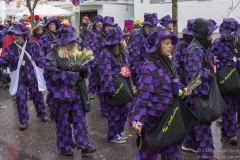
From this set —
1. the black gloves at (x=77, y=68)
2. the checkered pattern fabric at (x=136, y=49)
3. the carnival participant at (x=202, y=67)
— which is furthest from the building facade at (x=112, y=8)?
the carnival participant at (x=202, y=67)

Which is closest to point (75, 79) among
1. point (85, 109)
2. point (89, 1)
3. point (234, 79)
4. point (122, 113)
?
point (85, 109)

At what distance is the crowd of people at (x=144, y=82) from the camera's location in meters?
3.95

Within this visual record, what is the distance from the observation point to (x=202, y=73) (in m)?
4.75

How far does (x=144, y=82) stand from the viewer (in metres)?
3.94

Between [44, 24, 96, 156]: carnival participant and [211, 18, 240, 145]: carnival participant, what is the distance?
2.33 meters

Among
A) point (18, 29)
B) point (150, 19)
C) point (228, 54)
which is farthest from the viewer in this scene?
point (150, 19)

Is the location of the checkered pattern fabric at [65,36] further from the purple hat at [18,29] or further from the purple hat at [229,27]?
the purple hat at [229,27]

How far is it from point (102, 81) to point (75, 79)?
632 mm

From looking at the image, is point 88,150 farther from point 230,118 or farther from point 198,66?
point 230,118

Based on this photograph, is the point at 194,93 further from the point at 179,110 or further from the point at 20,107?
the point at 20,107

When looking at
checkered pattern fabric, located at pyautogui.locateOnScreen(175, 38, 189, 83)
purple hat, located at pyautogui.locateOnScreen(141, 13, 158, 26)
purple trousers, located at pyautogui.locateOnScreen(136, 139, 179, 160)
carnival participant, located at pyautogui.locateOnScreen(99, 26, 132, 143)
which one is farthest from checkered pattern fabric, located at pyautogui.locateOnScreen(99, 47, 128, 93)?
purple hat, located at pyautogui.locateOnScreen(141, 13, 158, 26)

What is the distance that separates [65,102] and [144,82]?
1784mm

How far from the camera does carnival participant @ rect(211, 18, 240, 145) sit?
580 cm

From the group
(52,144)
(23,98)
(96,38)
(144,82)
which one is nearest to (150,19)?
(96,38)
